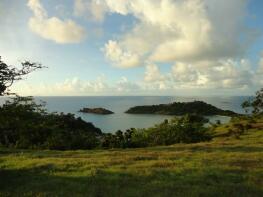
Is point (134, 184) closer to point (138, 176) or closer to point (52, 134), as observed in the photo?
point (138, 176)

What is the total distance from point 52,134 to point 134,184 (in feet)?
106

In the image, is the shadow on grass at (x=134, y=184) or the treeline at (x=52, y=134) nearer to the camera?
the shadow on grass at (x=134, y=184)

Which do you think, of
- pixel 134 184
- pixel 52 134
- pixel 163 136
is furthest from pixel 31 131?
pixel 134 184

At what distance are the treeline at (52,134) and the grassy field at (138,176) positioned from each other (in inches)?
725

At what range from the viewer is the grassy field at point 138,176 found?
14.7 metres

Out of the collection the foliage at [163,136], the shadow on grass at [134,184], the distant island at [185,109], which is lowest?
the foliage at [163,136]

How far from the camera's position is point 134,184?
15555mm

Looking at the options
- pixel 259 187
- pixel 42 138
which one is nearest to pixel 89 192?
pixel 259 187

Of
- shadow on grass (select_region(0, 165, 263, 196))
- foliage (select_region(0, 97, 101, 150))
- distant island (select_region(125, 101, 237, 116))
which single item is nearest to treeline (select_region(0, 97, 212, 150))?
foliage (select_region(0, 97, 101, 150))

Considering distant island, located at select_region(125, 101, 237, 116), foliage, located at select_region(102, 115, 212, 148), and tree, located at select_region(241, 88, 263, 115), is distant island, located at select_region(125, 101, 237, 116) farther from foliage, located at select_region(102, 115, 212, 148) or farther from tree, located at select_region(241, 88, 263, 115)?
foliage, located at select_region(102, 115, 212, 148)

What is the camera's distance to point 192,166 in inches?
755

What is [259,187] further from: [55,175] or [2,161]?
[2,161]

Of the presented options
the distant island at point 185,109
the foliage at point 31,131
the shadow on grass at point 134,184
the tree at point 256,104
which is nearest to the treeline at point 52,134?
the foliage at point 31,131

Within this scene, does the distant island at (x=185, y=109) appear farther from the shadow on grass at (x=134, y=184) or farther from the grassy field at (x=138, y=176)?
the shadow on grass at (x=134, y=184)
